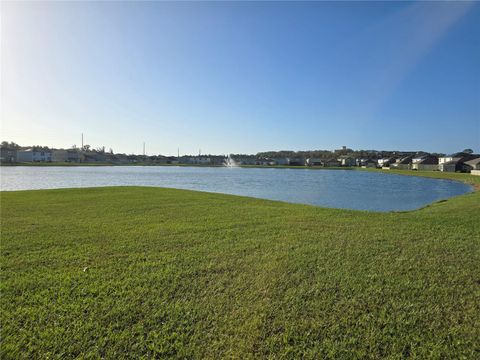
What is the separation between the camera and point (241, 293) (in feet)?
12.9

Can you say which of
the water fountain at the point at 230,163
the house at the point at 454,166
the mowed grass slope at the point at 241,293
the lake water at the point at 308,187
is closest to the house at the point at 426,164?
the house at the point at 454,166

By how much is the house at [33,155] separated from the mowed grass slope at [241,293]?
114993 millimetres

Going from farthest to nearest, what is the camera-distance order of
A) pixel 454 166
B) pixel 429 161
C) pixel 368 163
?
pixel 368 163 < pixel 429 161 < pixel 454 166

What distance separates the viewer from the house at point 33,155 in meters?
96.8

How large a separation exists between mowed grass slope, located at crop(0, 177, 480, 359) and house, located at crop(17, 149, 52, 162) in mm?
114993

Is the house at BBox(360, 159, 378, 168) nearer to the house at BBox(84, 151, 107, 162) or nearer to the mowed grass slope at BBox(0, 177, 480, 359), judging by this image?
the house at BBox(84, 151, 107, 162)

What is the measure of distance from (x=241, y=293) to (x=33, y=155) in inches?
4795

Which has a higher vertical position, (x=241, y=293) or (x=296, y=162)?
(x=296, y=162)

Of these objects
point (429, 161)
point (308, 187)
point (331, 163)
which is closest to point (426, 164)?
point (429, 161)

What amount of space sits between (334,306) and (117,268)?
3676 mm

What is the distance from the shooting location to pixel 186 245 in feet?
20.1

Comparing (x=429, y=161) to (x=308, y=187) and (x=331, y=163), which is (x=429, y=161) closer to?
(x=331, y=163)

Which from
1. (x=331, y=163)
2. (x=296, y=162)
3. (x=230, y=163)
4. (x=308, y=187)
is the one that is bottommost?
(x=308, y=187)

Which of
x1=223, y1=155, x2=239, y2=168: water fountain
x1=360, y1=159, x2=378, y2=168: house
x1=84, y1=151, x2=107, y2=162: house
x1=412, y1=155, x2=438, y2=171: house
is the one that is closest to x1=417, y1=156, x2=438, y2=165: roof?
x1=412, y1=155, x2=438, y2=171: house
